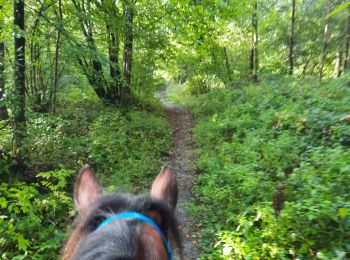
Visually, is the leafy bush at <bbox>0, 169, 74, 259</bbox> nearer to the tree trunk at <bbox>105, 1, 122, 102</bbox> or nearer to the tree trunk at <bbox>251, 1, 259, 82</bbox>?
the tree trunk at <bbox>105, 1, 122, 102</bbox>

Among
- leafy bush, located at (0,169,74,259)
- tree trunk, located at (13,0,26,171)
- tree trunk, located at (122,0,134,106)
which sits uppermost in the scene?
tree trunk, located at (122,0,134,106)

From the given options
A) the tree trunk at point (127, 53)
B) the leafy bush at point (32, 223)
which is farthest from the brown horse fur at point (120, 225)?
the tree trunk at point (127, 53)

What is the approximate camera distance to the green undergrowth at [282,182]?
3561mm

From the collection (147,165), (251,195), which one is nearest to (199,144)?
(147,165)

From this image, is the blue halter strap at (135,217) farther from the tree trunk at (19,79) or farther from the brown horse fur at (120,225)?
the tree trunk at (19,79)

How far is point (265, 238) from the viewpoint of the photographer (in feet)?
12.7

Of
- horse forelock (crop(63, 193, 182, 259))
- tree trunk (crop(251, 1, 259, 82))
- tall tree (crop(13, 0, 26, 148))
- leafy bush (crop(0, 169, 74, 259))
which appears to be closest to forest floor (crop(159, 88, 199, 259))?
horse forelock (crop(63, 193, 182, 259))

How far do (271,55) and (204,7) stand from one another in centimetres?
1583

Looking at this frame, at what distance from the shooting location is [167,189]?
152 centimetres

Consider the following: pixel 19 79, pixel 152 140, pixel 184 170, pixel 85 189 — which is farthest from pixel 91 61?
pixel 85 189

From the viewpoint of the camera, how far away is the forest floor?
489cm

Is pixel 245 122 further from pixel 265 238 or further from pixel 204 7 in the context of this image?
pixel 265 238

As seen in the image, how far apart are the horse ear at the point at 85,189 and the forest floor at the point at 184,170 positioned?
50 centimetres

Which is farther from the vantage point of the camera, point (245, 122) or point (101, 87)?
point (101, 87)
